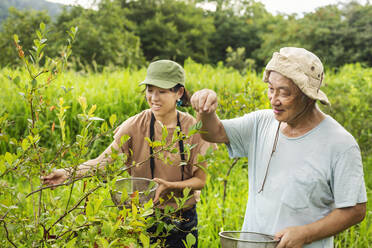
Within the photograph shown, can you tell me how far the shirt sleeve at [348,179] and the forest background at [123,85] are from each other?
0.66m

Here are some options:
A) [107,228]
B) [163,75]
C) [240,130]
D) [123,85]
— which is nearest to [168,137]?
[163,75]

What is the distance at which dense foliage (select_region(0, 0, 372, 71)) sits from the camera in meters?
14.6

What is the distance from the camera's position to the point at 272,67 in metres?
1.68

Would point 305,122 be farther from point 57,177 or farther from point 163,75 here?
point 57,177

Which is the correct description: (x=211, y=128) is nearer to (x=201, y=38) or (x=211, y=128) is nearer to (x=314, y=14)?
(x=314, y=14)

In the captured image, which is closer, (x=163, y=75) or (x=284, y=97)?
(x=284, y=97)

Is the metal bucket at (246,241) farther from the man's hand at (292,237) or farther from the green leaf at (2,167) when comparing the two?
the green leaf at (2,167)

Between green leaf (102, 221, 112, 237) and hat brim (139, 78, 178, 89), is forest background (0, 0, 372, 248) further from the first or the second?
hat brim (139, 78, 178, 89)

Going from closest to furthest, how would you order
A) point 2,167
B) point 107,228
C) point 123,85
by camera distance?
point 107,228 < point 2,167 < point 123,85

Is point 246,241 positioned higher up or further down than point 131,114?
higher up

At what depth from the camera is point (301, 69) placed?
5.40 ft

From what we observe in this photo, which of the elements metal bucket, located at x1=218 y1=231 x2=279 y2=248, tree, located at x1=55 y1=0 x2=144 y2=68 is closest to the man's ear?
metal bucket, located at x1=218 y1=231 x2=279 y2=248

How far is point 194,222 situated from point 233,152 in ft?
2.15

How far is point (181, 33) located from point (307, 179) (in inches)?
1026
